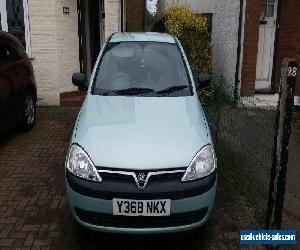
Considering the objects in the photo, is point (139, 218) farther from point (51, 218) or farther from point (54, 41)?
point (54, 41)

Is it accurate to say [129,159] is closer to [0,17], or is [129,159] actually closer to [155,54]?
[155,54]

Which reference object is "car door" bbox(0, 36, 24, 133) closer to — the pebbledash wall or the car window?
the car window

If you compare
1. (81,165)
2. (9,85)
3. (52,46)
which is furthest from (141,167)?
(52,46)

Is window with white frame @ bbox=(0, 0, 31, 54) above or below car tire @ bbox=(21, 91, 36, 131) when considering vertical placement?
above

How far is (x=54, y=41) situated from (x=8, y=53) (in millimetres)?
2582

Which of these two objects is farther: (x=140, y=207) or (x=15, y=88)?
(x=15, y=88)

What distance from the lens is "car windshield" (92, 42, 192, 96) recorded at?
4.73 m

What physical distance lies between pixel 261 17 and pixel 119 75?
18.4 ft

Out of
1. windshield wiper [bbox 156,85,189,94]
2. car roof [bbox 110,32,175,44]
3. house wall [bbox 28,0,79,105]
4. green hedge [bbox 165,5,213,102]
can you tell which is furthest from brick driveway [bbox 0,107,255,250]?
green hedge [bbox 165,5,213,102]

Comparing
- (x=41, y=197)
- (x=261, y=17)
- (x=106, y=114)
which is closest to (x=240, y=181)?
(x=106, y=114)

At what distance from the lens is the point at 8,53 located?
22.0 feet

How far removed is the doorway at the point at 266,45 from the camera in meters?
9.16

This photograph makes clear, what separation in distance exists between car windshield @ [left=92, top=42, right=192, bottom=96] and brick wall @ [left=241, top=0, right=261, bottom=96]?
393 cm

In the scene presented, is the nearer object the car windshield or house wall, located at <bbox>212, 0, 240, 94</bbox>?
the car windshield
